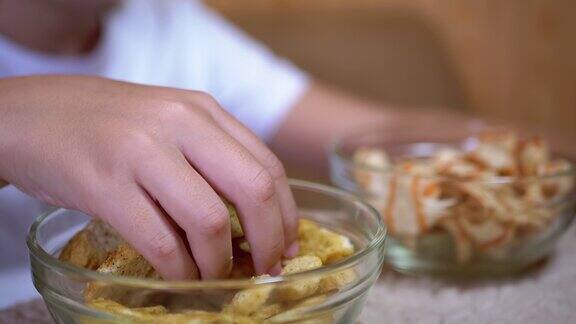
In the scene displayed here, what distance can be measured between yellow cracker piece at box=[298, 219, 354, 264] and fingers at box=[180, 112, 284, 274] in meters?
0.05

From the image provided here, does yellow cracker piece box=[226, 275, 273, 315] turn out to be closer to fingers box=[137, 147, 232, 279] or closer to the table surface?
fingers box=[137, 147, 232, 279]

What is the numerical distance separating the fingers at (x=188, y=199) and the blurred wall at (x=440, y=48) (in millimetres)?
1032

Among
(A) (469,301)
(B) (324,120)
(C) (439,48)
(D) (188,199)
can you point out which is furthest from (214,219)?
(C) (439,48)

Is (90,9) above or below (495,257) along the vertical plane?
above

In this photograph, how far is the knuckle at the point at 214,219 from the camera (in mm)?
405

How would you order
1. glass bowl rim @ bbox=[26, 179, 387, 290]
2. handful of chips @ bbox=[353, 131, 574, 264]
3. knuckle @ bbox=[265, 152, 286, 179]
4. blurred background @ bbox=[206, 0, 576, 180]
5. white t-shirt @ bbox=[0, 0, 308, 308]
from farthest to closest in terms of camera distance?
blurred background @ bbox=[206, 0, 576, 180] < white t-shirt @ bbox=[0, 0, 308, 308] < handful of chips @ bbox=[353, 131, 574, 264] < knuckle @ bbox=[265, 152, 286, 179] < glass bowl rim @ bbox=[26, 179, 387, 290]

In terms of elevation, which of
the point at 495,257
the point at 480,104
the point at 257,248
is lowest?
the point at 480,104

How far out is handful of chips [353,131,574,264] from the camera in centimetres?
63

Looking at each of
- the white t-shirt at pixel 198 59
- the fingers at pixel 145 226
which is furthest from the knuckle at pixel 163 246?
the white t-shirt at pixel 198 59

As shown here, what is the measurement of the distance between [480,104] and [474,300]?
1.11m

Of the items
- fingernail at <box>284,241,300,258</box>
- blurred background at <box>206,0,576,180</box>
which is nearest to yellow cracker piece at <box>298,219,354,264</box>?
fingernail at <box>284,241,300,258</box>

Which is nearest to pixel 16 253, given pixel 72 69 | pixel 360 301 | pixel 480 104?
pixel 72 69

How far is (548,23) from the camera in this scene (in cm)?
158

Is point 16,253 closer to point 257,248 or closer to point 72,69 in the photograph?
point 72,69
